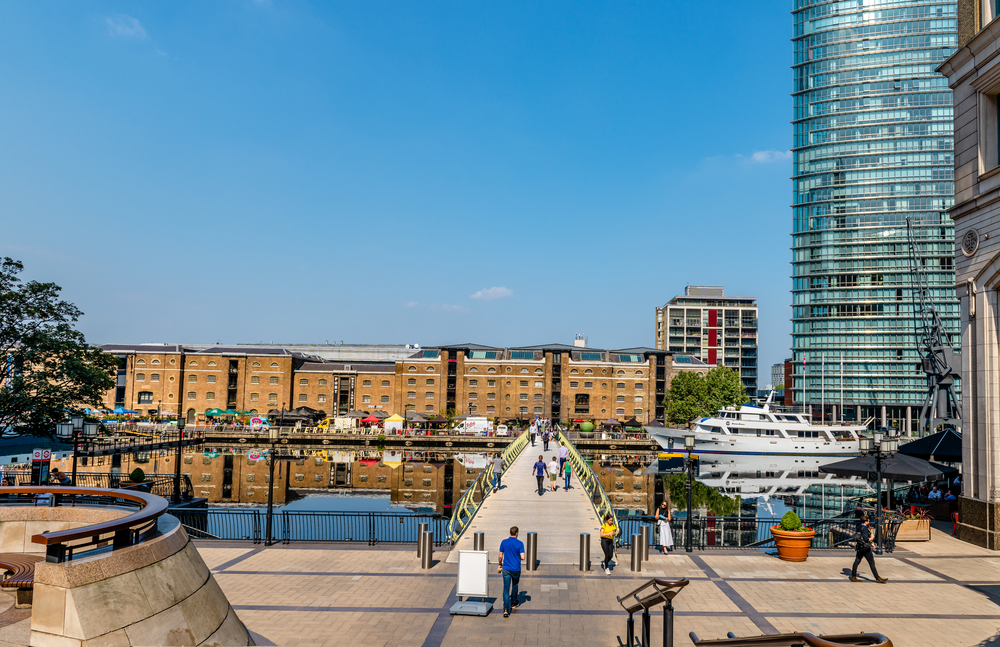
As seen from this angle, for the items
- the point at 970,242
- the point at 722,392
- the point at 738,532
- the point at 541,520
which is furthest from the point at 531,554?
the point at 722,392

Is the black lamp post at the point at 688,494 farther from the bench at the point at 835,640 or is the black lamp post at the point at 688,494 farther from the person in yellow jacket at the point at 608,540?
the bench at the point at 835,640

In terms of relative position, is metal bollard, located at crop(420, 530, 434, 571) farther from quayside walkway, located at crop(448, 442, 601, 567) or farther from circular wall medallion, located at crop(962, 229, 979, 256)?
circular wall medallion, located at crop(962, 229, 979, 256)

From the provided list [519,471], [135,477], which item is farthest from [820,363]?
[135,477]

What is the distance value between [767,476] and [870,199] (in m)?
71.2

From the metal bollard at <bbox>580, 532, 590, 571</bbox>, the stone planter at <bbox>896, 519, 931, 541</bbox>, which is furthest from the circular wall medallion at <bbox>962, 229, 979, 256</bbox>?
the metal bollard at <bbox>580, 532, 590, 571</bbox>

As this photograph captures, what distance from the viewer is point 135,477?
3284cm

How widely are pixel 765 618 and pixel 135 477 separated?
3162 centimetres

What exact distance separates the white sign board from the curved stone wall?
4.40m

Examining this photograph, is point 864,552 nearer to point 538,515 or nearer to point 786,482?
point 538,515

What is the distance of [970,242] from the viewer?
20859 millimetres

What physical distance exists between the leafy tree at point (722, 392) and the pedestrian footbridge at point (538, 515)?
58358mm

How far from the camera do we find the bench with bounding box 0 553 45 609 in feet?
28.1

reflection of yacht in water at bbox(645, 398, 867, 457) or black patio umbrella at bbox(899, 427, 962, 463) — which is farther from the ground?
black patio umbrella at bbox(899, 427, 962, 463)

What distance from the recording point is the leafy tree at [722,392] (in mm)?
86000
